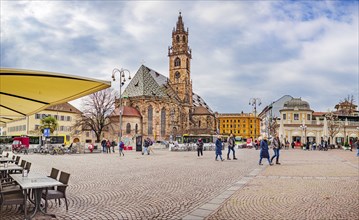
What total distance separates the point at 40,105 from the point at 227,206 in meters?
6.38

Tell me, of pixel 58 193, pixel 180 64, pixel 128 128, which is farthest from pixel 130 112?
pixel 58 193

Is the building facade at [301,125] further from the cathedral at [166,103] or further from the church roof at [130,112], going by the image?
the church roof at [130,112]

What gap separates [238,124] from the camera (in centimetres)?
15175

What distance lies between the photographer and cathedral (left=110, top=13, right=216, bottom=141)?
265ft

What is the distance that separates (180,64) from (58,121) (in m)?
40.9

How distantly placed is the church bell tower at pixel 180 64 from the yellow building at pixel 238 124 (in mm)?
53662

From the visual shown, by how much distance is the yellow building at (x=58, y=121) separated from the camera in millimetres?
75000

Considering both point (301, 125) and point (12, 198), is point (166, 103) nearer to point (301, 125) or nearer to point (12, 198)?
point (301, 125)

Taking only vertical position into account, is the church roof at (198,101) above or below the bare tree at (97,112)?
above

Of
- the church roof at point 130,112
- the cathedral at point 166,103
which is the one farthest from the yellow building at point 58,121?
the cathedral at point 166,103

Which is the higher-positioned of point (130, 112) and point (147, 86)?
point (147, 86)

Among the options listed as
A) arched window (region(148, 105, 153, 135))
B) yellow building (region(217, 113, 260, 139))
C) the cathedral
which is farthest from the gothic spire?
yellow building (region(217, 113, 260, 139))

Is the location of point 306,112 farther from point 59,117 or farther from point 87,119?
point 59,117

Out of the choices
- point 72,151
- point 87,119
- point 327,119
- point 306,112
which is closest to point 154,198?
point 72,151
